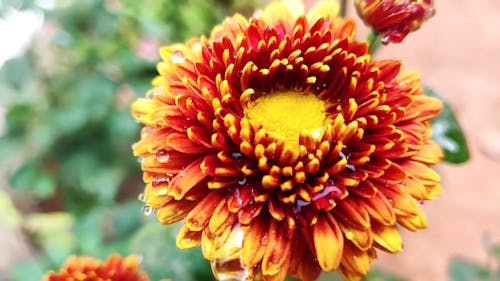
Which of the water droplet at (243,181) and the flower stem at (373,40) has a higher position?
the flower stem at (373,40)

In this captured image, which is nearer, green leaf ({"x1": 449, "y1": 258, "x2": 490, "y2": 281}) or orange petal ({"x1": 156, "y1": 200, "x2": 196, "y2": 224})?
orange petal ({"x1": 156, "y1": 200, "x2": 196, "y2": 224})

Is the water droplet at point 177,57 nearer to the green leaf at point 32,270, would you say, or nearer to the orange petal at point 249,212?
the orange petal at point 249,212

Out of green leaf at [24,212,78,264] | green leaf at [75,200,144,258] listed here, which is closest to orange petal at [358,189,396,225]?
green leaf at [75,200,144,258]

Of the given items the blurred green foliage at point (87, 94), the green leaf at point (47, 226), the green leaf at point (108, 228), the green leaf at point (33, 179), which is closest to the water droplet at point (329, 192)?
the green leaf at point (108, 228)

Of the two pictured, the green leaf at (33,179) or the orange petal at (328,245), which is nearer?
the orange petal at (328,245)

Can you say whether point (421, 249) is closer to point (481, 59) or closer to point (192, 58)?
point (481, 59)

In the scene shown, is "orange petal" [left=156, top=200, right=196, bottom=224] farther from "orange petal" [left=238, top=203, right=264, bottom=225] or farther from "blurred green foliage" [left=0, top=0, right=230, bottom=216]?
"blurred green foliage" [left=0, top=0, right=230, bottom=216]

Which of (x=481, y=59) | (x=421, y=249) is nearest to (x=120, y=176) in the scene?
(x=421, y=249)
